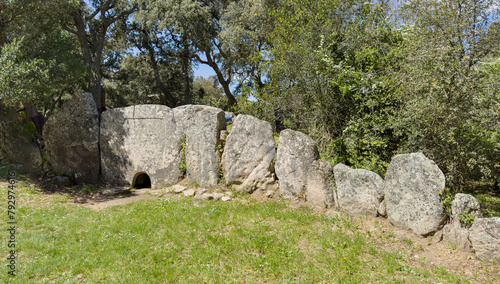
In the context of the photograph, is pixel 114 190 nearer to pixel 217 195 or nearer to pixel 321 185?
pixel 217 195

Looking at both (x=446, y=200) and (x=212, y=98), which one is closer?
(x=446, y=200)

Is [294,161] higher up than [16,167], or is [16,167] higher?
[294,161]

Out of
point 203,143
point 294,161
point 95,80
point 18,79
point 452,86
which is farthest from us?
point 95,80

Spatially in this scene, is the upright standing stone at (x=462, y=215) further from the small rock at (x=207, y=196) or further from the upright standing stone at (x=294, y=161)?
the small rock at (x=207, y=196)

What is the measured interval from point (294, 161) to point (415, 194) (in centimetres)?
330

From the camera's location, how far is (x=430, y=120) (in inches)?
305

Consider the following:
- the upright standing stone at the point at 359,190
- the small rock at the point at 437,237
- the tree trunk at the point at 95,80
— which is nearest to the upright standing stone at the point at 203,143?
the upright standing stone at the point at 359,190

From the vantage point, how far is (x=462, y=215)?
6.30 metres

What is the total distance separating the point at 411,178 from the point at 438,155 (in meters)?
1.78

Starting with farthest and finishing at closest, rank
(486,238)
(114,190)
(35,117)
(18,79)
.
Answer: (35,117), (114,190), (18,79), (486,238)

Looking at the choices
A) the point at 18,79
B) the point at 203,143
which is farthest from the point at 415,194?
the point at 18,79

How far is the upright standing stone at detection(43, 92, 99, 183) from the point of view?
472 inches

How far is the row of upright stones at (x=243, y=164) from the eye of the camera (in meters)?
6.75

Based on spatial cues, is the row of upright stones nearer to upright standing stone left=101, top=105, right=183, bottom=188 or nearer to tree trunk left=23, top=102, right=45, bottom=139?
upright standing stone left=101, top=105, right=183, bottom=188
